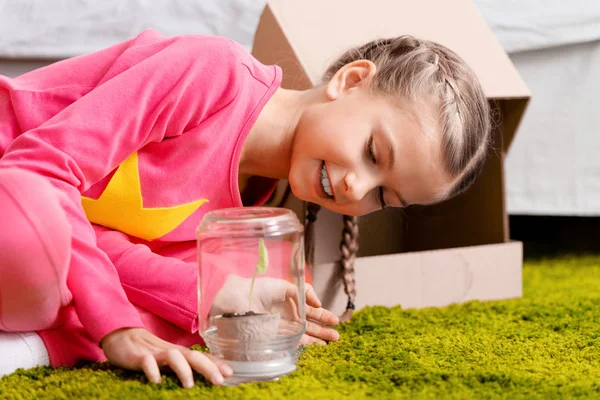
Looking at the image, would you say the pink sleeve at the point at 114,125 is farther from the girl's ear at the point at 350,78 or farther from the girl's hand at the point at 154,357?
the girl's ear at the point at 350,78

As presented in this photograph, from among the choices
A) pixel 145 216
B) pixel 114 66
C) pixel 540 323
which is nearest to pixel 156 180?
pixel 145 216

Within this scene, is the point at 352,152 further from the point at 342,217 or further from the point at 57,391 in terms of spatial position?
the point at 57,391

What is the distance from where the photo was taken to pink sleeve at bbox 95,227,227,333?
0.86m

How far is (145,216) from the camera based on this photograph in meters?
0.97

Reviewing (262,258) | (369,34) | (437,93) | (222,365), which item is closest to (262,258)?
(262,258)

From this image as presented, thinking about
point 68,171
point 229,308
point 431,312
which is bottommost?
point 431,312

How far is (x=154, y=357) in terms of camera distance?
27.8 inches

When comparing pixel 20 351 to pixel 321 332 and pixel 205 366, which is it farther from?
pixel 321 332

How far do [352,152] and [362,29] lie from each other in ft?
1.22

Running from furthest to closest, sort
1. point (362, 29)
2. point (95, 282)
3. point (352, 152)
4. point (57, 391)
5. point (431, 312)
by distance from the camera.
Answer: point (362, 29), point (431, 312), point (352, 152), point (95, 282), point (57, 391)

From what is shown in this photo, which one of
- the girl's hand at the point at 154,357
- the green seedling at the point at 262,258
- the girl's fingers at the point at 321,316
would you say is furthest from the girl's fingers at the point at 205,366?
the girl's fingers at the point at 321,316

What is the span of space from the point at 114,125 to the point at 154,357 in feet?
0.94

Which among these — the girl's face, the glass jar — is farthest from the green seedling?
the girl's face

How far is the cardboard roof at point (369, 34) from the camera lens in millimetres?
1142
